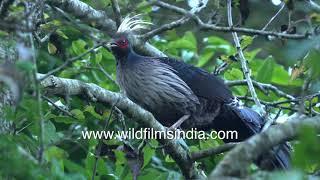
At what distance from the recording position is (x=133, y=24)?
6.82 meters

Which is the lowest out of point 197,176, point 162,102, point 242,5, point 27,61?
point 197,176

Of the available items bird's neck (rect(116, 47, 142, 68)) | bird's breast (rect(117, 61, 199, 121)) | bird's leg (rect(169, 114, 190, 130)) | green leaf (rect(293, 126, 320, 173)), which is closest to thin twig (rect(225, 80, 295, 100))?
bird's breast (rect(117, 61, 199, 121))

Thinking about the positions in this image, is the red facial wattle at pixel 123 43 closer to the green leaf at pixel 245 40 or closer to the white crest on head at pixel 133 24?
the white crest on head at pixel 133 24

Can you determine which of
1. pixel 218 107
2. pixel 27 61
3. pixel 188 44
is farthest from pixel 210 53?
pixel 27 61

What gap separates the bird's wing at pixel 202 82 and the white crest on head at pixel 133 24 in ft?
1.39

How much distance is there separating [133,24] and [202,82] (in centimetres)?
88

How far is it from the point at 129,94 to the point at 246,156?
3.77 metres

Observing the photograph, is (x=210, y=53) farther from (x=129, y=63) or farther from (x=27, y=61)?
(x=27, y=61)

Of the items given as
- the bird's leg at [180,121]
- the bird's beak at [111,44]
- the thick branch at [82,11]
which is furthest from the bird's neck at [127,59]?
the bird's leg at [180,121]

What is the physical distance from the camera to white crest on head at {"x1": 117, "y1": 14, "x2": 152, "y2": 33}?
6.58 meters

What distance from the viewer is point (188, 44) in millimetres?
7395

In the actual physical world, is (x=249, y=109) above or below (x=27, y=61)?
below

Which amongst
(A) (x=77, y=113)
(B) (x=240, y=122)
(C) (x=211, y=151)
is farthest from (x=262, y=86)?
(A) (x=77, y=113)

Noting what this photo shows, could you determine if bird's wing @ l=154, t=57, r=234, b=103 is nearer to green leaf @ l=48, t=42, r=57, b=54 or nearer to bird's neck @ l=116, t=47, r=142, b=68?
bird's neck @ l=116, t=47, r=142, b=68
